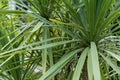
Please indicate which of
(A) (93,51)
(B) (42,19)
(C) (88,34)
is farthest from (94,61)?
(B) (42,19)

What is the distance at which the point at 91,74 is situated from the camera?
0.77 meters

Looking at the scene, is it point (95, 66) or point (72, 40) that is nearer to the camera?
point (95, 66)

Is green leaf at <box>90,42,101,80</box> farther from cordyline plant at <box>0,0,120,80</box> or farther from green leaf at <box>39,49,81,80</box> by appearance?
green leaf at <box>39,49,81,80</box>

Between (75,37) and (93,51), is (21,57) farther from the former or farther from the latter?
(93,51)

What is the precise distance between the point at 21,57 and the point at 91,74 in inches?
17.3

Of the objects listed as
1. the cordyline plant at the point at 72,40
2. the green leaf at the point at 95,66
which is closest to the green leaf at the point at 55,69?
the cordyline plant at the point at 72,40

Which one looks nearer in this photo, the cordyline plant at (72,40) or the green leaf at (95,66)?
the green leaf at (95,66)

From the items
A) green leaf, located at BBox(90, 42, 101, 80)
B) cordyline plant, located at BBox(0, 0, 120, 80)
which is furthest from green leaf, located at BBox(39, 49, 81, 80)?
green leaf, located at BBox(90, 42, 101, 80)

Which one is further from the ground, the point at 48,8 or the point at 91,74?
the point at 48,8

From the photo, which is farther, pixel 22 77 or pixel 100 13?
pixel 22 77

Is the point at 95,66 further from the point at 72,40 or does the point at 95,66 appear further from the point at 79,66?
the point at 72,40

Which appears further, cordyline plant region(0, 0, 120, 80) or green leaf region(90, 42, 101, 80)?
cordyline plant region(0, 0, 120, 80)

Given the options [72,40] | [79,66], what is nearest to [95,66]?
[79,66]

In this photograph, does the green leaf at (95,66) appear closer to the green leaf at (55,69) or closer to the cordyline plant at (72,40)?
the cordyline plant at (72,40)
